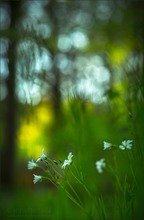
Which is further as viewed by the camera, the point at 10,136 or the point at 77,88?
the point at 10,136

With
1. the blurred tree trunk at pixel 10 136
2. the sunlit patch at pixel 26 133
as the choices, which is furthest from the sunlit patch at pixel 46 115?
the blurred tree trunk at pixel 10 136

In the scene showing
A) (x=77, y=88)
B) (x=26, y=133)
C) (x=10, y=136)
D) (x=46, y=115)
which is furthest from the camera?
(x=46, y=115)

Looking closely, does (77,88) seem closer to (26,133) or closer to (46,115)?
(26,133)

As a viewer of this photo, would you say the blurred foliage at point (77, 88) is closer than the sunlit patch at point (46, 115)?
Yes

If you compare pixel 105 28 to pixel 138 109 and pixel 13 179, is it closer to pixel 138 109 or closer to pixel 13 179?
pixel 13 179

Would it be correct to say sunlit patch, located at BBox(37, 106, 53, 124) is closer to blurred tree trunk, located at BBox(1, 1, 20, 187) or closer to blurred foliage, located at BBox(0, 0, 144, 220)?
blurred foliage, located at BBox(0, 0, 144, 220)

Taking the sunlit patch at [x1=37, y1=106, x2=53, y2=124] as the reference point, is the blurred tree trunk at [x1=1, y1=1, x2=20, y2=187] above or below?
below

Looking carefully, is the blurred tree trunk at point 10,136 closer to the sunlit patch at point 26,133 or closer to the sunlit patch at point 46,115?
the sunlit patch at point 26,133

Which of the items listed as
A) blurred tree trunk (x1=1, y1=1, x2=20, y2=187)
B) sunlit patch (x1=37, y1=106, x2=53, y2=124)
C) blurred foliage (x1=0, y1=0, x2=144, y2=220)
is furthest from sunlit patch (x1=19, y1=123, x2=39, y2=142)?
sunlit patch (x1=37, y1=106, x2=53, y2=124)

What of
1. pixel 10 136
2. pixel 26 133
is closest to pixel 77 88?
pixel 26 133

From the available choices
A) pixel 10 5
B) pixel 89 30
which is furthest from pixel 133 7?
pixel 10 5

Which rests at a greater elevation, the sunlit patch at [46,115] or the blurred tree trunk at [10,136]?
→ the sunlit patch at [46,115]
